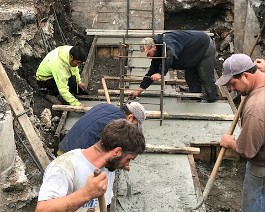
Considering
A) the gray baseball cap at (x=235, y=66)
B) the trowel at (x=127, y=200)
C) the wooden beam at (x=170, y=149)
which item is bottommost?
the trowel at (x=127, y=200)

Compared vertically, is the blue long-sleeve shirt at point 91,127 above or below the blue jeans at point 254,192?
above

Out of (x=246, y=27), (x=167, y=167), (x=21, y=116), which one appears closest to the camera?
(x=21, y=116)

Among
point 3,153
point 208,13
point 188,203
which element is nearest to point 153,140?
point 188,203

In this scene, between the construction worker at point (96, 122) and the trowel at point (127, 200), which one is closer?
the construction worker at point (96, 122)

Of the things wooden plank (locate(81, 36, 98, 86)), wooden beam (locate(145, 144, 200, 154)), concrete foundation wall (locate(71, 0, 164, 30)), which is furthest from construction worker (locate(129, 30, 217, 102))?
concrete foundation wall (locate(71, 0, 164, 30))

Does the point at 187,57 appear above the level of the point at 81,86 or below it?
above

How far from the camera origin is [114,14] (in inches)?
459

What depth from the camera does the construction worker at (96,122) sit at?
14.5 ft

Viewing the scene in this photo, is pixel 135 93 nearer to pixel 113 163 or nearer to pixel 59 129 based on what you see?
pixel 59 129

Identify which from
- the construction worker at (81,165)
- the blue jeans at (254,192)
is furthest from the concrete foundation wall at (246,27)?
the construction worker at (81,165)

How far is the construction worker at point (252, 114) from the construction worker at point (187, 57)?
280cm

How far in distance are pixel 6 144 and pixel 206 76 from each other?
15.2 ft

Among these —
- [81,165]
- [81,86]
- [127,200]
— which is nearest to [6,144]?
[81,165]

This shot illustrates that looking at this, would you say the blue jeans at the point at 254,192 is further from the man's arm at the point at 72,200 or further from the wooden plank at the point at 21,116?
the wooden plank at the point at 21,116
